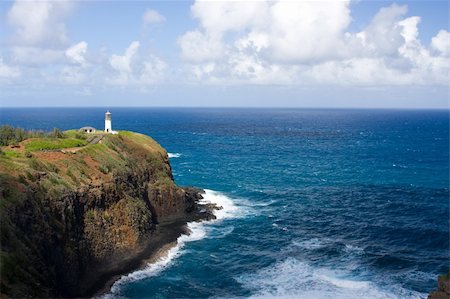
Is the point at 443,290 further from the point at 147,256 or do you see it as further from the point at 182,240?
the point at 182,240

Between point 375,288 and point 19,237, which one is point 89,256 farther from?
point 375,288

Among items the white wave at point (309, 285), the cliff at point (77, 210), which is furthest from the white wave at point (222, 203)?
the white wave at point (309, 285)

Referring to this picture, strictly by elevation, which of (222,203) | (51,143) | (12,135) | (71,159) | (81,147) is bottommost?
(222,203)

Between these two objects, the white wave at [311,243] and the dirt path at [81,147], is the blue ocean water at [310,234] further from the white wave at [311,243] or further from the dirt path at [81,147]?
the dirt path at [81,147]

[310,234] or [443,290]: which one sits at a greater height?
[443,290]

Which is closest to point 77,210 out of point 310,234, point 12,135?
point 12,135

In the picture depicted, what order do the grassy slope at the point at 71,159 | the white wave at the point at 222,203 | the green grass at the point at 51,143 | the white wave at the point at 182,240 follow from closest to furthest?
the white wave at the point at 182,240 → the grassy slope at the point at 71,159 → the green grass at the point at 51,143 → the white wave at the point at 222,203

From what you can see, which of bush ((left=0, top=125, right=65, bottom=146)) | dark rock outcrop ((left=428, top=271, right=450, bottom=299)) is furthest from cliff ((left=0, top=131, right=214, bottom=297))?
dark rock outcrop ((left=428, top=271, right=450, bottom=299))
